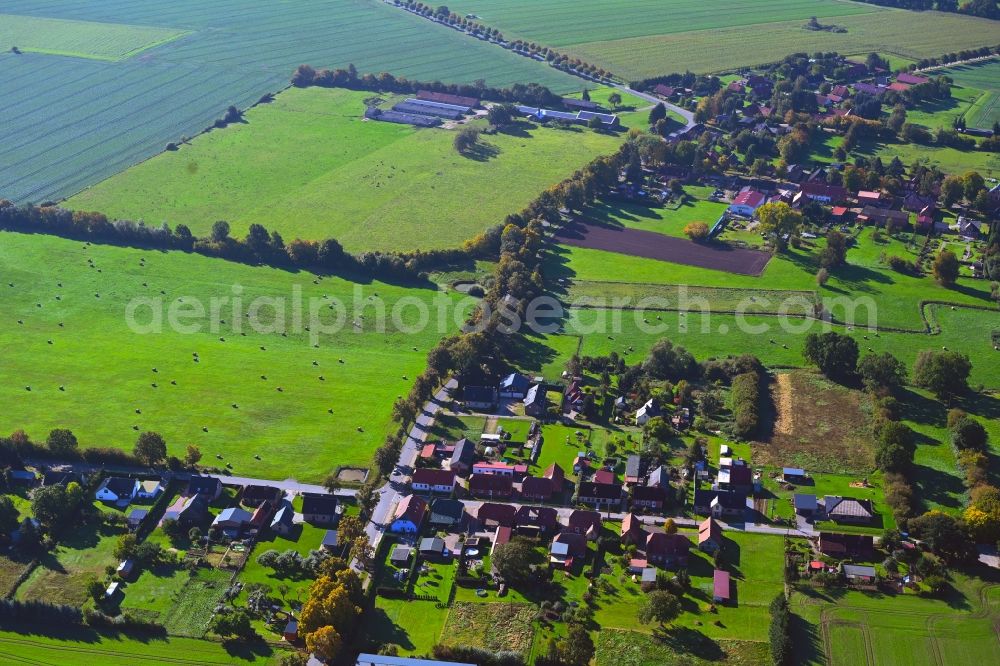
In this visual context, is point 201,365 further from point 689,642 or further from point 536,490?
point 689,642

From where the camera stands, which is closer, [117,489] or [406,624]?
[406,624]

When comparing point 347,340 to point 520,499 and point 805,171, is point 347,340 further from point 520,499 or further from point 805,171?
point 805,171

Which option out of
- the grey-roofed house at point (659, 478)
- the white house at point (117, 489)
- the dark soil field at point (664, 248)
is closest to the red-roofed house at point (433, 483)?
Result: the grey-roofed house at point (659, 478)

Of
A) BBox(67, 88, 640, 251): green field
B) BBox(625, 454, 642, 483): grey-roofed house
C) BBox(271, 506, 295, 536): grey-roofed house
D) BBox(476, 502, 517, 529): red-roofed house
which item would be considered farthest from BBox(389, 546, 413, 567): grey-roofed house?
BBox(67, 88, 640, 251): green field

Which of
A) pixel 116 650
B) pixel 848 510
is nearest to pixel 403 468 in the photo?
pixel 116 650

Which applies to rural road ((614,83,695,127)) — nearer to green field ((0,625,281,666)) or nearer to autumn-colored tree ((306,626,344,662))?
autumn-colored tree ((306,626,344,662))

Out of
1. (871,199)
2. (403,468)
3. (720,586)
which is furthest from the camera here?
(871,199)
